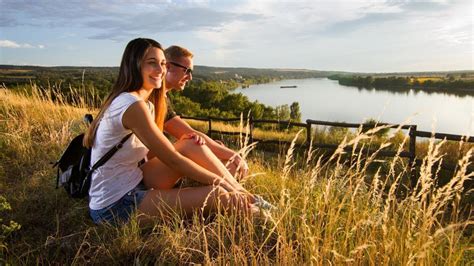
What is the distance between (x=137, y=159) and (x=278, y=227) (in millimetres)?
1126

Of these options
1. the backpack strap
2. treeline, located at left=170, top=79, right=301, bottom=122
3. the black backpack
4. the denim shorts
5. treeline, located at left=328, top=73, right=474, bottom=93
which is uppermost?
treeline, located at left=328, top=73, right=474, bottom=93

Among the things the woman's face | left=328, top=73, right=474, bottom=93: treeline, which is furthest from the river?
the woman's face

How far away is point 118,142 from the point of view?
2.22 meters

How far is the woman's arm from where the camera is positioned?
2.12 meters

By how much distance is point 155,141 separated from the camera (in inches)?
84.7

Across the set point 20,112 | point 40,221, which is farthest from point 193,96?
point 40,221

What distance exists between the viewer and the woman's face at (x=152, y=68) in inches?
91.4

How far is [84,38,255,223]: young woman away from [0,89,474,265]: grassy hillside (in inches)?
4.5

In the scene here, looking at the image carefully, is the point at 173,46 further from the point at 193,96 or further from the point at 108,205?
the point at 193,96

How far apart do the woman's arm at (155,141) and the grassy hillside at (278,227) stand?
0.25 meters

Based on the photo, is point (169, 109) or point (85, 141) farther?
point (169, 109)

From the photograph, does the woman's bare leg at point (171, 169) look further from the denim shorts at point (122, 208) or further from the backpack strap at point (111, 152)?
the backpack strap at point (111, 152)

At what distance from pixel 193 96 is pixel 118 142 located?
4725cm

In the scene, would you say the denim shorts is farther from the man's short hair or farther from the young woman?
A: the man's short hair
